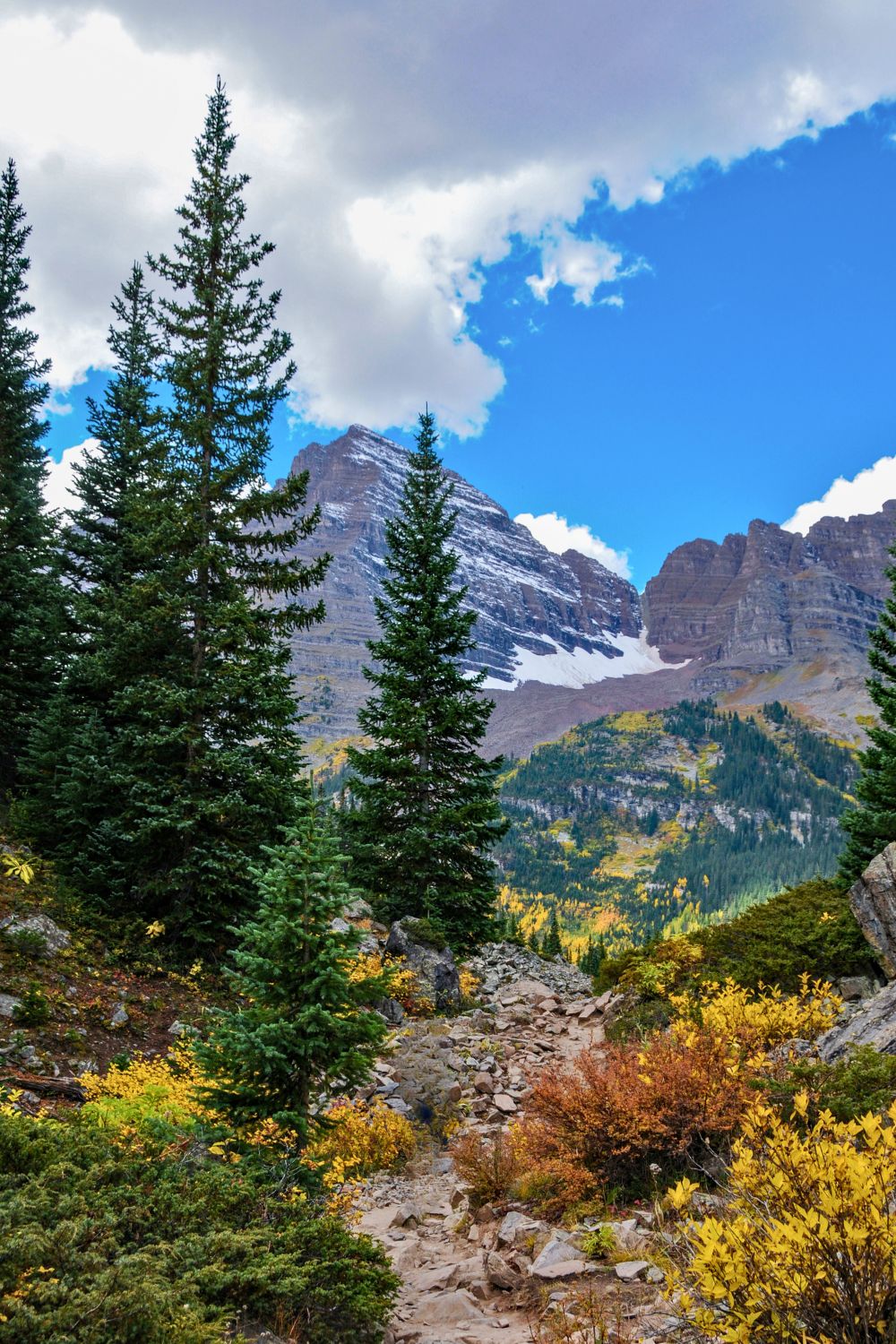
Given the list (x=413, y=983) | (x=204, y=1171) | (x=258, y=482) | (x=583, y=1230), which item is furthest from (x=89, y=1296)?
(x=258, y=482)

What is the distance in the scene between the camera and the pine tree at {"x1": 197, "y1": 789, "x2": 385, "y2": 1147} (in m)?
6.41

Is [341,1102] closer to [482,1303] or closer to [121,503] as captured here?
[482,1303]

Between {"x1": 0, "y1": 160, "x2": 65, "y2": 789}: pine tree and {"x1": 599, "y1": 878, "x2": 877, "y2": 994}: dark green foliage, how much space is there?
16.7 m

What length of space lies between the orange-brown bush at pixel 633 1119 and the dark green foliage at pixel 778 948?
542cm

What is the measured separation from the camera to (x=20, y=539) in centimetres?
2212

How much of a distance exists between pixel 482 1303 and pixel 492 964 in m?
18.0

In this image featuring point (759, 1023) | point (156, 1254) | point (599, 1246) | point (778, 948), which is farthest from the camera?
point (778, 948)

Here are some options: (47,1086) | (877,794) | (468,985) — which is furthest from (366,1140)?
(877,794)

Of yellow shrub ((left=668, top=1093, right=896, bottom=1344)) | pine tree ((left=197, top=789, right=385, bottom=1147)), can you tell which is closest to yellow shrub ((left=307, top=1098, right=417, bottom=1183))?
pine tree ((left=197, top=789, right=385, bottom=1147))

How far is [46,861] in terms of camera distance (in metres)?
14.5

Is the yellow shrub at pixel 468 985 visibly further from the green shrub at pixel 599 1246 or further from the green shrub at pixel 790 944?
the green shrub at pixel 599 1246

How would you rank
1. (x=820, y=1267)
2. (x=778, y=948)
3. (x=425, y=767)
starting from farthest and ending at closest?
(x=425, y=767), (x=778, y=948), (x=820, y=1267)

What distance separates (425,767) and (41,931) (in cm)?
1018

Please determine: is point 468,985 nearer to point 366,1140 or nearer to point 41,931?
point 366,1140
